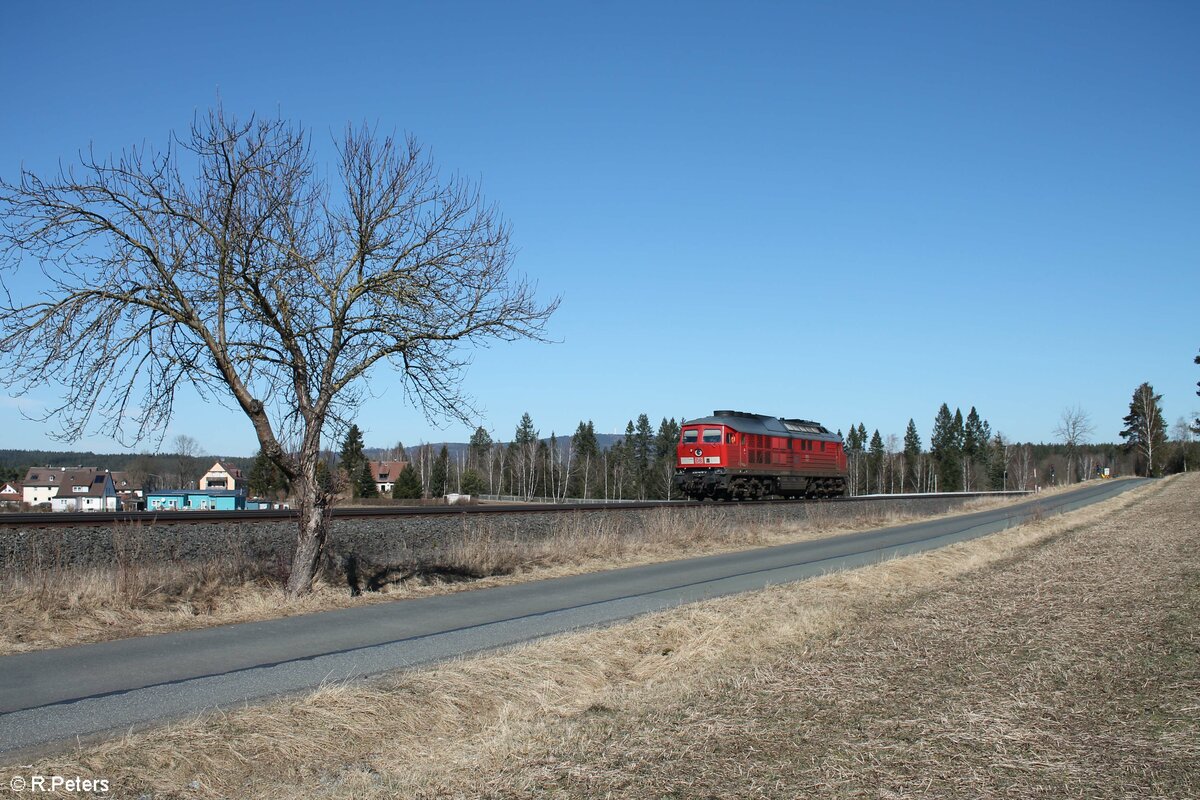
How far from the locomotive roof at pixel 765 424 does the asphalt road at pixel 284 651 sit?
2002 centimetres

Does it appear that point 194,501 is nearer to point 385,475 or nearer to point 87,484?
point 87,484

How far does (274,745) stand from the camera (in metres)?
5.87

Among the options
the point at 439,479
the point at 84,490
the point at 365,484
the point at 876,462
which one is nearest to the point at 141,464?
the point at 84,490

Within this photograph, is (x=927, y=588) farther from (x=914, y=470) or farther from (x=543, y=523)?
(x=914, y=470)

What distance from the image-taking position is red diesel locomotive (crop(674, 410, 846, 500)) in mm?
34875

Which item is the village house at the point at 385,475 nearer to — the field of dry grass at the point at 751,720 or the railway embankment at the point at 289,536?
the railway embankment at the point at 289,536

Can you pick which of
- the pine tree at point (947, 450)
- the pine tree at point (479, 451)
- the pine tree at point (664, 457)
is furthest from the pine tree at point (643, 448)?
the pine tree at point (947, 450)

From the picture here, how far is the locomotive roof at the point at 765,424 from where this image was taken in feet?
117

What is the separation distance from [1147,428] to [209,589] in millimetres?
116135

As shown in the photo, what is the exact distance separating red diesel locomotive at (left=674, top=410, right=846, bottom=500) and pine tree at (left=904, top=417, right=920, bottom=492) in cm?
7856

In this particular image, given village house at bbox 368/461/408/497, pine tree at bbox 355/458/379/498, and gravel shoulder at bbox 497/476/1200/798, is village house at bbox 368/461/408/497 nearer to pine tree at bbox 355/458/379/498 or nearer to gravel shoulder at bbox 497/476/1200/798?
pine tree at bbox 355/458/379/498

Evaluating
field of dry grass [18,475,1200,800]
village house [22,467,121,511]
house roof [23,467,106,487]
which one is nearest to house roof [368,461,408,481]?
village house [22,467,121,511]

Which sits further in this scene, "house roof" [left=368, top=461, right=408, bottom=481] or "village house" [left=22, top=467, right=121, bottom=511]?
"house roof" [left=368, top=461, right=408, bottom=481]

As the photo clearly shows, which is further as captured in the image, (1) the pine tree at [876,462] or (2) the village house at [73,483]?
(1) the pine tree at [876,462]
